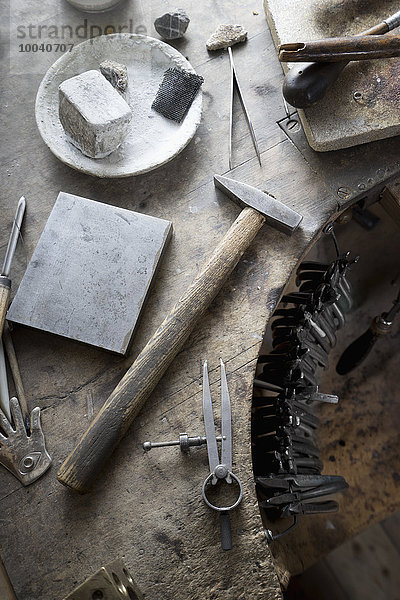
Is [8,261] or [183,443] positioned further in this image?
[8,261]

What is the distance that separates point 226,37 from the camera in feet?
5.39

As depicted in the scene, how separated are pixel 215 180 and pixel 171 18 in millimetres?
505

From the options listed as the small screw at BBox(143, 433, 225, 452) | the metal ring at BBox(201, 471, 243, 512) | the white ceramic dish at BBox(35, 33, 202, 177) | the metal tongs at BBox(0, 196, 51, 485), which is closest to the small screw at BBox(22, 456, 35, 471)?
the metal tongs at BBox(0, 196, 51, 485)

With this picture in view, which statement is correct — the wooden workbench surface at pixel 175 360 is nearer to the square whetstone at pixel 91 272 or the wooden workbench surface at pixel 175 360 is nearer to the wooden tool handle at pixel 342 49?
the square whetstone at pixel 91 272

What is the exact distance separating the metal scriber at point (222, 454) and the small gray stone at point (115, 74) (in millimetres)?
773

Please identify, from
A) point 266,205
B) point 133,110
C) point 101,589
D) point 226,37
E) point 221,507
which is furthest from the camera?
point 226,37

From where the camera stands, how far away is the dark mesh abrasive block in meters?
1.52

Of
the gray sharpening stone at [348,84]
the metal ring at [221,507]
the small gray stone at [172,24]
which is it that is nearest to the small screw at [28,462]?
the metal ring at [221,507]

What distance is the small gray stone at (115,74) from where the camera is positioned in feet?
4.96

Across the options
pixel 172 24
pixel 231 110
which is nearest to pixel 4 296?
pixel 231 110

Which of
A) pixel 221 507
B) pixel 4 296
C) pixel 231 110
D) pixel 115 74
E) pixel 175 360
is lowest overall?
pixel 221 507

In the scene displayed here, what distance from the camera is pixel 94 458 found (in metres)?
1.21

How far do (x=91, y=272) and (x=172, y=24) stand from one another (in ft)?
2.53

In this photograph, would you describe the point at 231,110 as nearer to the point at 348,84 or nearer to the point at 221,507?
the point at 348,84
